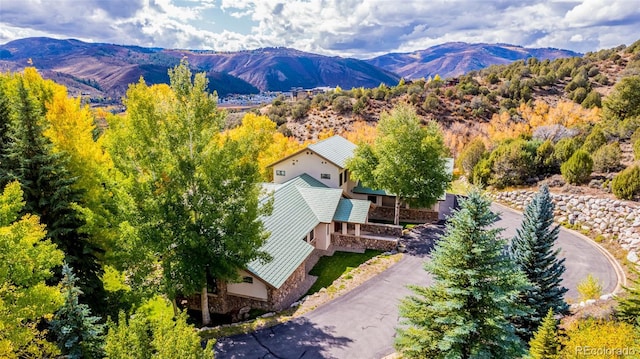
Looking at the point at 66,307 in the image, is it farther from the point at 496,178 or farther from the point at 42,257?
the point at 496,178

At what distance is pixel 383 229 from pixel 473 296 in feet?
59.5

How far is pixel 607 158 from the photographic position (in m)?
31.8

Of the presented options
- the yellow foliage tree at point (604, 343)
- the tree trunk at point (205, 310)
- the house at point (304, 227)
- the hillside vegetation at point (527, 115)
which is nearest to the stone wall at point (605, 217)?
the hillside vegetation at point (527, 115)

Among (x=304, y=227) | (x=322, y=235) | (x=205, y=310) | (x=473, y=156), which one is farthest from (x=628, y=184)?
(x=205, y=310)

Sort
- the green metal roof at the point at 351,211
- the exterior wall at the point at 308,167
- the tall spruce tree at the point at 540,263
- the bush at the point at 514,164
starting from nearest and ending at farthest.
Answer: the tall spruce tree at the point at 540,263 → the green metal roof at the point at 351,211 → the exterior wall at the point at 308,167 → the bush at the point at 514,164

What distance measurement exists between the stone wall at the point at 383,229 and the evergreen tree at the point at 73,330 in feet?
67.9

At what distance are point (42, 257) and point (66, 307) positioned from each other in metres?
1.93

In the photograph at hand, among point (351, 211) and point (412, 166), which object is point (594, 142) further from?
point (351, 211)

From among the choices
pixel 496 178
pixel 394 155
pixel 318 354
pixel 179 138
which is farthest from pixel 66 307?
pixel 496 178

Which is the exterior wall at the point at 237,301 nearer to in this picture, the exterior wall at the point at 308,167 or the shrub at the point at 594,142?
the exterior wall at the point at 308,167

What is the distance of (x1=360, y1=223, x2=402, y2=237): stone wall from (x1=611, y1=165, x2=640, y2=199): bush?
16993 mm

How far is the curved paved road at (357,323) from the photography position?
52.0ft

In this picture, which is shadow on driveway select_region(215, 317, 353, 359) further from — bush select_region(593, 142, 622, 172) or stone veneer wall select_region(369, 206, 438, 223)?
bush select_region(593, 142, 622, 172)

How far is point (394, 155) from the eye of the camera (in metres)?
29.9
